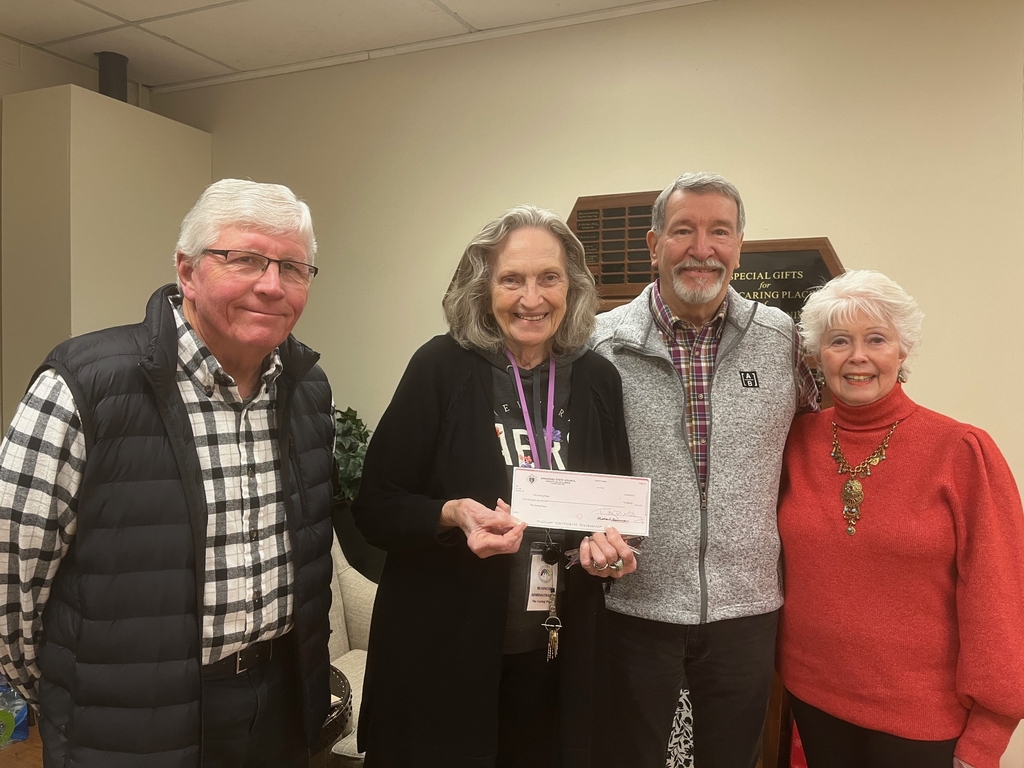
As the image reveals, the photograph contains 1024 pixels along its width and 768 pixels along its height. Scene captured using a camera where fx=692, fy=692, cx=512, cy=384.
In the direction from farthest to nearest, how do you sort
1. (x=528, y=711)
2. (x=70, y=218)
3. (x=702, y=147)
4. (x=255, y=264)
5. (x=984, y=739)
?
(x=70, y=218)
(x=702, y=147)
(x=528, y=711)
(x=984, y=739)
(x=255, y=264)

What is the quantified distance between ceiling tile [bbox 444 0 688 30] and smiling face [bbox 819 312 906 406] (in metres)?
2.06

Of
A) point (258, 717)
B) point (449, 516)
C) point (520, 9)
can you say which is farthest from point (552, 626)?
point (520, 9)

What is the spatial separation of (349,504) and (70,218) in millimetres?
1864

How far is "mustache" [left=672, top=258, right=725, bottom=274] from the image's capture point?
165 cm

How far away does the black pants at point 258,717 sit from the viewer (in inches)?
48.5

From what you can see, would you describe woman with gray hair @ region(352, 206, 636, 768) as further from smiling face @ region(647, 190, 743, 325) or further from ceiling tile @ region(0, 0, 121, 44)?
ceiling tile @ region(0, 0, 121, 44)

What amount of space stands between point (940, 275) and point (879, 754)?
1.88 metres

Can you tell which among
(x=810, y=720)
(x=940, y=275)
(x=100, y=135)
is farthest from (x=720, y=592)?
(x=100, y=135)

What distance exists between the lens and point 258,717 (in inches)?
50.8

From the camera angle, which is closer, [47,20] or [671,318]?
[671,318]

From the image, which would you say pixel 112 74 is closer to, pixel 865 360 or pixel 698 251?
pixel 698 251

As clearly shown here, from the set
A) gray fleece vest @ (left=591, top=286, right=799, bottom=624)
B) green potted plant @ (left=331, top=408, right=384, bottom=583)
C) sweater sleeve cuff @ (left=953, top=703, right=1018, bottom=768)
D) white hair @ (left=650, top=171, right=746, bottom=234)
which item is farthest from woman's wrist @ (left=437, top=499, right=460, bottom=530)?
green potted plant @ (left=331, top=408, right=384, bottom=583)

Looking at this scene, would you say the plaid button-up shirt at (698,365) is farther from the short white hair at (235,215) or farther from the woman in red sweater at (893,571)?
the short white hair at (235,215)

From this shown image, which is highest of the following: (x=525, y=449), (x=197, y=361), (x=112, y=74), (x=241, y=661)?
(x=112, y=74)
